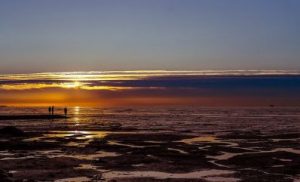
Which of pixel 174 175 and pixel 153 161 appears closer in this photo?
pixel 174 175

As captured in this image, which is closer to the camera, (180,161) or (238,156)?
(180,161)

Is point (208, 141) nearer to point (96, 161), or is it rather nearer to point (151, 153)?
point (151, 153)

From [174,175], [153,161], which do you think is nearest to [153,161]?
[153,161]

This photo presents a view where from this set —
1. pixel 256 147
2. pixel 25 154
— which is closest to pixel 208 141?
pixel 256 147

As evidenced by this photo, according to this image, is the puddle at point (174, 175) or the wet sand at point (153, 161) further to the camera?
the wet sand at point (153, 161)

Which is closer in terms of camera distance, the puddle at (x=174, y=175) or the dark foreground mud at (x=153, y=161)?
the puddle at (x=174, y=175)

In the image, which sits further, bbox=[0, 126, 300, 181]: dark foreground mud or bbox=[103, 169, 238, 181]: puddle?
bbox=[0, 126, 300, 181]: dark foreground mud

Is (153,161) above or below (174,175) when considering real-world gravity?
below

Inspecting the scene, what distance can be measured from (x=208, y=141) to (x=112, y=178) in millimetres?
22283

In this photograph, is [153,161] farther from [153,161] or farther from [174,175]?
[174,175]

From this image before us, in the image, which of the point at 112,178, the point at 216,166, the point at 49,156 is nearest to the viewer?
the point at 112,178

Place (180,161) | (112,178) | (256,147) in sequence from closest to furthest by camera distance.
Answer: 1. (112,178)
2. (180,161)
3. (256,147)

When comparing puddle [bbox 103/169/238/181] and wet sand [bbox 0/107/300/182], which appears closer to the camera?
puddle [bbox 103/169/238/181]

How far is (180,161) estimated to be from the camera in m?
29.9
